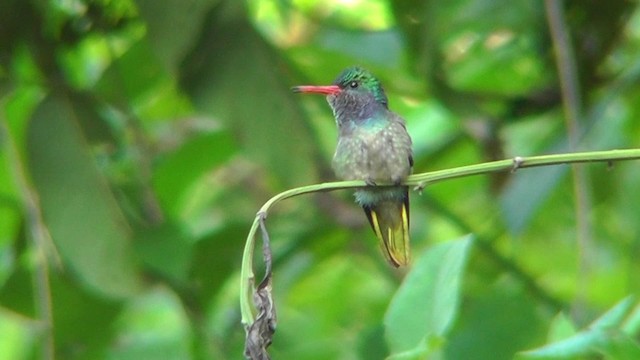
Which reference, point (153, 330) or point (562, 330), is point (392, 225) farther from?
point (153, 330)

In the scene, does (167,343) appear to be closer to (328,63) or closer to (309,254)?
(309,254)

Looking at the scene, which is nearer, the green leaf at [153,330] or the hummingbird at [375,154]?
the hummingbird at [375,154]

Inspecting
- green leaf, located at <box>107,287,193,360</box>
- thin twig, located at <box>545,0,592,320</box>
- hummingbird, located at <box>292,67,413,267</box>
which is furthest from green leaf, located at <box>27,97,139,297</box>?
thin twig, located at <box>545,0,592,320</box>

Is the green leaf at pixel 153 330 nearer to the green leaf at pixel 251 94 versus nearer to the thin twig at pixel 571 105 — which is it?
the green leaf at pixel 251 94

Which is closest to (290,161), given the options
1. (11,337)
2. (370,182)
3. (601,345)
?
(370,182)

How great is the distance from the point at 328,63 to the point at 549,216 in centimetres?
69

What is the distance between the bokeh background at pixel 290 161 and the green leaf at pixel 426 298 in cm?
23

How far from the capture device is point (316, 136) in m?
2.02

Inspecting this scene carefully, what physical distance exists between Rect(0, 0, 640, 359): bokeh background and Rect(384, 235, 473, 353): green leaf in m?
0.23

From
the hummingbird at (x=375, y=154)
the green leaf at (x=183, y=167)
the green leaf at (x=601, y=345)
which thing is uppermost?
the green leaf at (x=183, y=167)

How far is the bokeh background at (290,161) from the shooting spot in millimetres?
1878

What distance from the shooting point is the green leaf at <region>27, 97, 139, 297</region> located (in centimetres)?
181

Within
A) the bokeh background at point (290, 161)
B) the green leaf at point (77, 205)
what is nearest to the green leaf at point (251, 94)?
the bokeh background at point (290, 161)

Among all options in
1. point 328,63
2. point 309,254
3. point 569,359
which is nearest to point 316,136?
point 328,63
